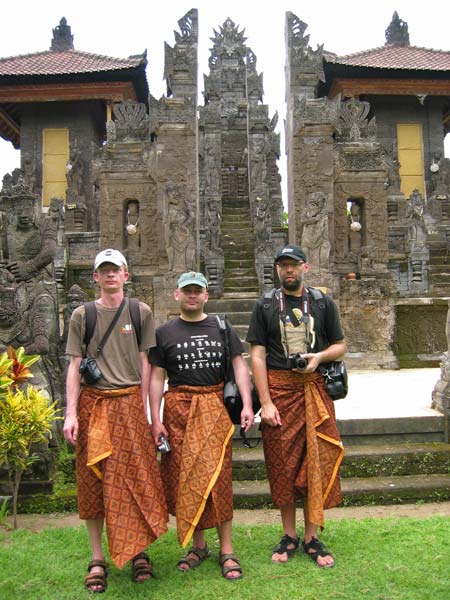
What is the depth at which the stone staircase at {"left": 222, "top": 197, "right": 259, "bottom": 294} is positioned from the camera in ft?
35.2

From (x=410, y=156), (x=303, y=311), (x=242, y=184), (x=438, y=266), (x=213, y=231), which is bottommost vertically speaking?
(x=303, y=311)

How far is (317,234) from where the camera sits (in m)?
9.77

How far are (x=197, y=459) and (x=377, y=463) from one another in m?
1.85

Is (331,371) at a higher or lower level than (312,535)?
higher

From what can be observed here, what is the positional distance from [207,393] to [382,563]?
1276mm

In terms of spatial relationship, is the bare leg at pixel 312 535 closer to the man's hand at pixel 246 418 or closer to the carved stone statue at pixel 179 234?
the man's hand at pixel 246 418

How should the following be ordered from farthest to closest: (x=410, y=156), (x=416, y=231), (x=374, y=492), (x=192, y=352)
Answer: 1. (x=410, y=156)
2. (x=416, y=231)
3. (x=374, y=492)
4. (x=192, y=352)

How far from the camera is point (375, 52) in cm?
2139

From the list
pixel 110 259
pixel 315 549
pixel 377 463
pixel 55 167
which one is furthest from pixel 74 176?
pixel 315 549

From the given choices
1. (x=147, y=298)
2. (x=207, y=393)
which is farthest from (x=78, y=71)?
(x=207, y=393)

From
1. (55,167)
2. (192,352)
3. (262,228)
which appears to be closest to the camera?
(192,352)

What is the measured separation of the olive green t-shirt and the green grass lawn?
99cm

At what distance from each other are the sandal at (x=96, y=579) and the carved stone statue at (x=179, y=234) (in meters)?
7.28

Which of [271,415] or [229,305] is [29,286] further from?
[229,305]
